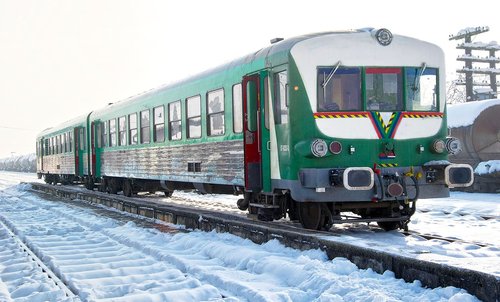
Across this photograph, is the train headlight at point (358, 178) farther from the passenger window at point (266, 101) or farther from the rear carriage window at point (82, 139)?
the rear carriage window at point (82, 139)

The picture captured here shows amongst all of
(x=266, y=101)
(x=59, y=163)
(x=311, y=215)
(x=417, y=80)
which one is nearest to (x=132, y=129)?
(x=266, y=101)

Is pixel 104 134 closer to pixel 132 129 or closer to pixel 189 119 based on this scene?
pixel 132 129

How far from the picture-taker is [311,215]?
895 cm

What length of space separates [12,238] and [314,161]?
5.41 m

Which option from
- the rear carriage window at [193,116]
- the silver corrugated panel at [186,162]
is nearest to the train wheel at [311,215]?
the silver corrugated panel at [186,162]

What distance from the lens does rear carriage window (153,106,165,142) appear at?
47.1 feet

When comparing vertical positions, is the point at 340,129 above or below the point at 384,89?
below

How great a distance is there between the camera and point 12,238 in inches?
396

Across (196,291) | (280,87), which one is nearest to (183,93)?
(280,87)

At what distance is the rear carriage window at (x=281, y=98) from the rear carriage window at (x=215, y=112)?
211cm

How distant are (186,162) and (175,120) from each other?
1.25 m

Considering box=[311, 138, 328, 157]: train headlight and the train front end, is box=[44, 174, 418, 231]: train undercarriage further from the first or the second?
box=[311, 138, 328, 157]: train headlight

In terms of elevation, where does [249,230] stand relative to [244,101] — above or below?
below

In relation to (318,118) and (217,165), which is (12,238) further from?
(318,118)
